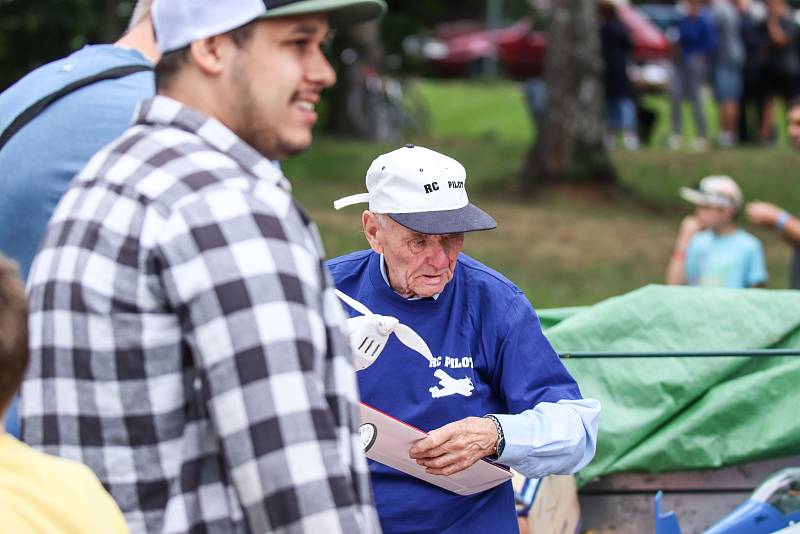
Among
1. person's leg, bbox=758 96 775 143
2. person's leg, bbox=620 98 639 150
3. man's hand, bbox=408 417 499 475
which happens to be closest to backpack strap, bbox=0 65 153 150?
man's hand, bbox=408 417 499 475

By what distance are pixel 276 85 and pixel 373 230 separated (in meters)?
1.66

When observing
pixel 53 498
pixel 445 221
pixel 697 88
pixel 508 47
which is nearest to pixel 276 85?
pixel 53 498

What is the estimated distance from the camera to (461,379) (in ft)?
11.0

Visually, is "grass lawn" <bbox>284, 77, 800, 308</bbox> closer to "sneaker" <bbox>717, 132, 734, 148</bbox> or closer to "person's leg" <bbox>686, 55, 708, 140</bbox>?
"sneaker" <bbox>717, 132, 734, 148</bbox>

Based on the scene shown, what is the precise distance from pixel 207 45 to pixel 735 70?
16833 mm

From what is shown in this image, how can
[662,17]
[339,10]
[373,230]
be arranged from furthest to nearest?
[662,17] → [373,230] → [339,10]

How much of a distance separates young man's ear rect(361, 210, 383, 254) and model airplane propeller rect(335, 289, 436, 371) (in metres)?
0.26

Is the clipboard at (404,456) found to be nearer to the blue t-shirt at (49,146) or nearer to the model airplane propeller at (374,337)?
the model airplane propeller at (374,337)

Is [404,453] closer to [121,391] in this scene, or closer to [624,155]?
[121,391]

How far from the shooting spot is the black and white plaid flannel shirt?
1805 millimetres

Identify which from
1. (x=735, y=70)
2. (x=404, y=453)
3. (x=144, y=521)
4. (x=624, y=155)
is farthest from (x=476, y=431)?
(x=735, y=70)

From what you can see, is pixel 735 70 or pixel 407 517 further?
pixel 735 70

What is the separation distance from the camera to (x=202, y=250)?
1.82m

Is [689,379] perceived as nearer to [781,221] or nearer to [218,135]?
[781,221]
